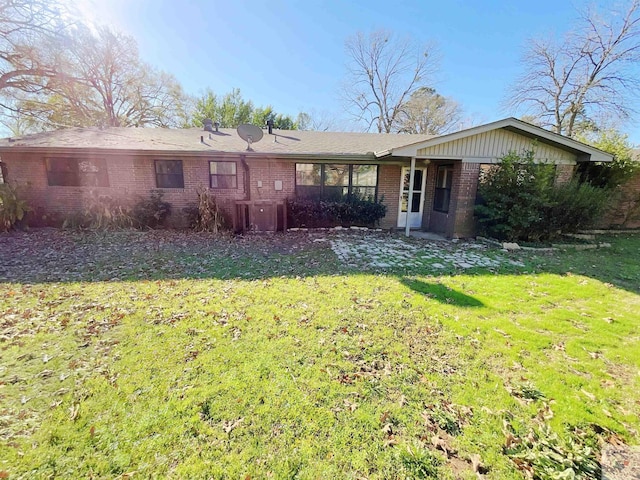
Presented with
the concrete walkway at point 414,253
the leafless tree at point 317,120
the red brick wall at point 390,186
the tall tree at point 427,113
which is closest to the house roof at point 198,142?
the red brick wall at point 390,186

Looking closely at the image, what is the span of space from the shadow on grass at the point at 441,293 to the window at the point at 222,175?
733 cm

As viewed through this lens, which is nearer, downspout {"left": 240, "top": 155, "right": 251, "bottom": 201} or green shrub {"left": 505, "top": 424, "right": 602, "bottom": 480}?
green shrub {"left": 505, "top": 424, "right": 602, "bottom": 480}

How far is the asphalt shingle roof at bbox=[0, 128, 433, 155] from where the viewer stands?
9445 mm

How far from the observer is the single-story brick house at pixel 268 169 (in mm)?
8859

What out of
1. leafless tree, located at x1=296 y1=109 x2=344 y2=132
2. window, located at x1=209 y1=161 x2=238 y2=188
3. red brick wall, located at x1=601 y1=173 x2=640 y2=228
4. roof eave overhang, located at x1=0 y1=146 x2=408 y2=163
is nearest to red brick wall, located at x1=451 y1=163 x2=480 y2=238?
roof eave overhang, located at x1=0 y1=146 x2=408 y2=163

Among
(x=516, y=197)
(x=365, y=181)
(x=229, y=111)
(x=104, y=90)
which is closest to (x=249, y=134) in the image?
(x=365, y=181)

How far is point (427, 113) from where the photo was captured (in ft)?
90.3

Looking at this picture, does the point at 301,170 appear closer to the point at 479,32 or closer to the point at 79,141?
the point at 79,141

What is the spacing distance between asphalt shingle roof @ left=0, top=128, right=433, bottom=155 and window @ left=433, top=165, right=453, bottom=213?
1.75 meters

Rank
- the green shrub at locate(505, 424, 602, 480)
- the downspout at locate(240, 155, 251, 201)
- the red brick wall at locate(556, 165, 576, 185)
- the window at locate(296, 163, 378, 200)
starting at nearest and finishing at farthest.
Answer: the green shrub at locate(505, 424, 602, 480), the red brick wall at locate(556, 165, 576, 185), the downspout at locate(240, 155, 251, 201), the window at locate(296, 163, 378, 200)

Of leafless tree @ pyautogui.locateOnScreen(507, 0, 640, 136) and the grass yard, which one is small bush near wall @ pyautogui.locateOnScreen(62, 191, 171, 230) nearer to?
the grass yard

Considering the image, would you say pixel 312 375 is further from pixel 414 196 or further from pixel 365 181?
pixel 414 196

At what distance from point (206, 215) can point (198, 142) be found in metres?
2.98

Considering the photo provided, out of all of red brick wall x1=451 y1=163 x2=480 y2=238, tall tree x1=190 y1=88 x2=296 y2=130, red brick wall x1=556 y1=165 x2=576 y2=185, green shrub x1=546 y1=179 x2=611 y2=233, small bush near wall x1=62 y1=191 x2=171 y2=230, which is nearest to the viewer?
green shrub x1=546 y1=179 x2=611 y2=233
